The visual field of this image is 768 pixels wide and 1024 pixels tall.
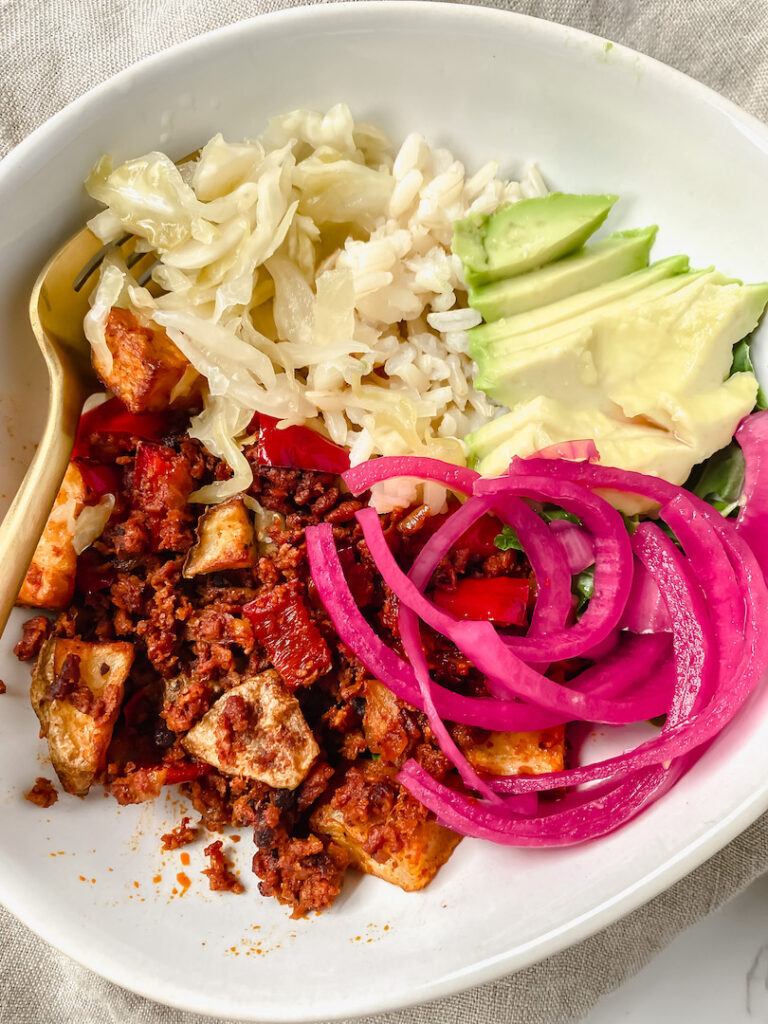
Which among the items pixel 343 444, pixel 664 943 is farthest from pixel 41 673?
pixel 664 943

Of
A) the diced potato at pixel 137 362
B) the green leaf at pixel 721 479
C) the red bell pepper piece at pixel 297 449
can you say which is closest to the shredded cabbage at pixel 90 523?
the diced potato at pixel 137 362

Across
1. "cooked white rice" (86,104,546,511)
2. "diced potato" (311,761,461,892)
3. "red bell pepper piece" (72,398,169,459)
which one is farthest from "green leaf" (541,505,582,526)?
"red bell pepper piece" (72,398,169,459)

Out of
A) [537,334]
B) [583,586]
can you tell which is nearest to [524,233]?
[537,334]

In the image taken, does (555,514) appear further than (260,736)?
Yes

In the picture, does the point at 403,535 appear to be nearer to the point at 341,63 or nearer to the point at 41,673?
the point at 41,673

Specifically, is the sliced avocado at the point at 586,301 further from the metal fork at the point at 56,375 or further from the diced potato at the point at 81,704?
the diced potato at the point at 81,704

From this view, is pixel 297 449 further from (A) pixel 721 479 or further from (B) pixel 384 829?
(A) pixel 721 479
